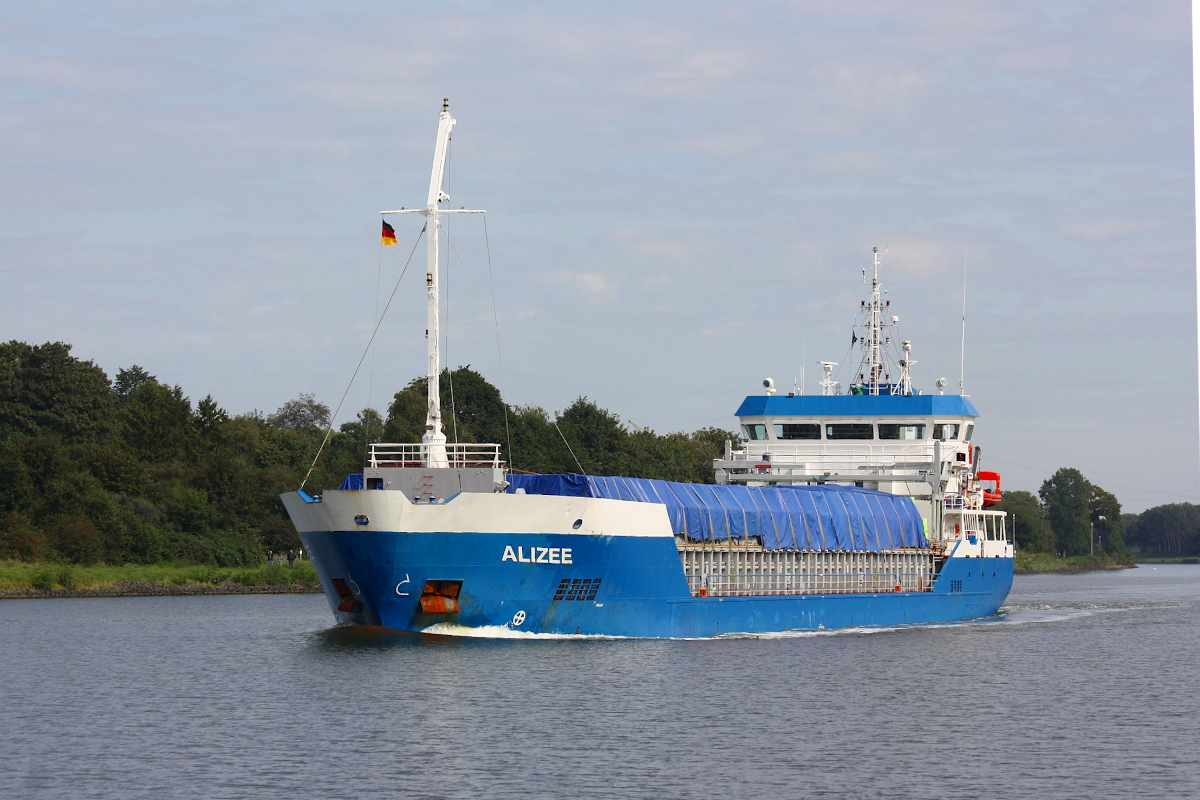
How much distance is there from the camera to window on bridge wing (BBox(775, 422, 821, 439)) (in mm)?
53562

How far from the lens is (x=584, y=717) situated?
27.0 metres

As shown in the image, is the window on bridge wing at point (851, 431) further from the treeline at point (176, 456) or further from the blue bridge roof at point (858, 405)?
the treeline at point (176, 456)

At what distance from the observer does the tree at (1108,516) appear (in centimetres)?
19212

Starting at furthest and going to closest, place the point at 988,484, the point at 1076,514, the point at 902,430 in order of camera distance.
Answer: the point at 1076,514 → the point at 988,484 → the point at 902,430

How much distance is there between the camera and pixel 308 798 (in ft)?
68.5

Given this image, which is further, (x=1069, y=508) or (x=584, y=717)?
(x=1069, y=508)

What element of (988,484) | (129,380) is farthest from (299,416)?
(988,484)

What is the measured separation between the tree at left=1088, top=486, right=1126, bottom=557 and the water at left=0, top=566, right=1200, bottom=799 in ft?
523

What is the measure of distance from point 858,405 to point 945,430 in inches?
139

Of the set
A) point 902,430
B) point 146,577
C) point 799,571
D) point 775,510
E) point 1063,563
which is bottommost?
point 1063,563

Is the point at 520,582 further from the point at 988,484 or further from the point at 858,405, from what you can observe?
the point at 988,484

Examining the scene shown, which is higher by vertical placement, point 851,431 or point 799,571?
point 851,431

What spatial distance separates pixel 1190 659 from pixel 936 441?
13474mm

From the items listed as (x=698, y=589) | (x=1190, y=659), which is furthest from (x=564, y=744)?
(x=1190, y=659)
